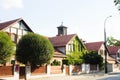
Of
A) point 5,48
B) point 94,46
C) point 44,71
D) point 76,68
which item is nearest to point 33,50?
point 5,48

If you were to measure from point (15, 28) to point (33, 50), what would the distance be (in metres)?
7.73

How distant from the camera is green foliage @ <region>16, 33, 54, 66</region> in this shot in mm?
29875

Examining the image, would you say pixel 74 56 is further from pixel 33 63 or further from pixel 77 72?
pixel 33 63

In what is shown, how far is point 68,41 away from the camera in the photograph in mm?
47812

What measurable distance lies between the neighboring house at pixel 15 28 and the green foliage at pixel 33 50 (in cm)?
529

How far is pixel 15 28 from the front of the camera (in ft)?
119

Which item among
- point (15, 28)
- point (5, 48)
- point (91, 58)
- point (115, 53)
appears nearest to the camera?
point (5, 48)

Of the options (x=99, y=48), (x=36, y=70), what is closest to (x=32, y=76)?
(x=36, y=70)

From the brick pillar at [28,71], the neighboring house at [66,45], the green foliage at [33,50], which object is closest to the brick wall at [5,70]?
the brick pillar at [28,71]

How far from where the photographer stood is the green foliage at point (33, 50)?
29875 millimetres

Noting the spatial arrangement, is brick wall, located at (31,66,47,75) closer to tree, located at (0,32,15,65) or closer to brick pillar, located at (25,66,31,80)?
brick pillar, located at (25,66,31,80)

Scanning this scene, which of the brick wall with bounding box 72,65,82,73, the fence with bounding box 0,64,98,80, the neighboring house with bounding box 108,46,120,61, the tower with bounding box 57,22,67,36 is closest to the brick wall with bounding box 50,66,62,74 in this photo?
the fence with bounding box 0,64,98,80

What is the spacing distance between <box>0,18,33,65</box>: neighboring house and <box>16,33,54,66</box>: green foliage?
208 inches

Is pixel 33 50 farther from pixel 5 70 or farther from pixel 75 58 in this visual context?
pixel 75 58
